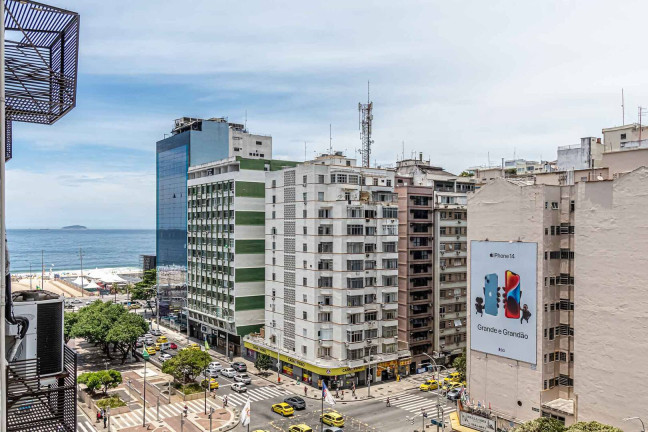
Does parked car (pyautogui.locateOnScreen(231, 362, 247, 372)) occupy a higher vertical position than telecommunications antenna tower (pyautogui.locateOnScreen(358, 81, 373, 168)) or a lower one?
lower

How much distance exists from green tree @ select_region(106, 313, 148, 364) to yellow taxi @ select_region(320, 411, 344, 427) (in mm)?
31479

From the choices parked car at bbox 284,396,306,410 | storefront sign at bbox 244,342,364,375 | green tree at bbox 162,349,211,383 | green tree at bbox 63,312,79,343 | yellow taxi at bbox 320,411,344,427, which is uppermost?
green tree at bbox 63,312,79,343

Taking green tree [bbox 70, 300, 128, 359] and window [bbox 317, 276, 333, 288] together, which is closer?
window [bbox 317, 276, 333, 288]

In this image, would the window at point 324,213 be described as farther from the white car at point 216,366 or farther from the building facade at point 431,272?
the white car at point 216,366

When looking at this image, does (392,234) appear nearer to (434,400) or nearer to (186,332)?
(434,400)

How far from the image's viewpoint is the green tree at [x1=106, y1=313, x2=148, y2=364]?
68.7m

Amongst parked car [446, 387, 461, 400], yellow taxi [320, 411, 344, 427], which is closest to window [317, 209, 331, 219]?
yellow taxi [320, 411, 344, 427]

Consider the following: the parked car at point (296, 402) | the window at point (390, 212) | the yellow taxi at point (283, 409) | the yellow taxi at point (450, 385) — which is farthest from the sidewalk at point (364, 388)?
the window at point (390, 212)

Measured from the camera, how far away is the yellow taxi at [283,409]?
2152 inches

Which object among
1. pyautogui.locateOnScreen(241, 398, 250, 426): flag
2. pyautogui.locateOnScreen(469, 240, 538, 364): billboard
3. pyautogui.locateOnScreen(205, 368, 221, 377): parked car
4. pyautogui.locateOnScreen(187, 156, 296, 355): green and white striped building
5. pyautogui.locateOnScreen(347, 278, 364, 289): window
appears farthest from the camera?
pyautogui.locateOnScreen(187, 156, 296, 355): green and white striped building

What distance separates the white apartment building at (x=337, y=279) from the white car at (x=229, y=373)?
5766 mm

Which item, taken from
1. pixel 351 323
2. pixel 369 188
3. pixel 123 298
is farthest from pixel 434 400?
pixel 123 298

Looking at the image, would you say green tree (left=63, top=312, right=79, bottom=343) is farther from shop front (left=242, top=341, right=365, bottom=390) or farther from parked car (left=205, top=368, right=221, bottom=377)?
shop front (left=242, top=341, right=365, bottom=390)

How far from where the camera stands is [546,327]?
48.6m
